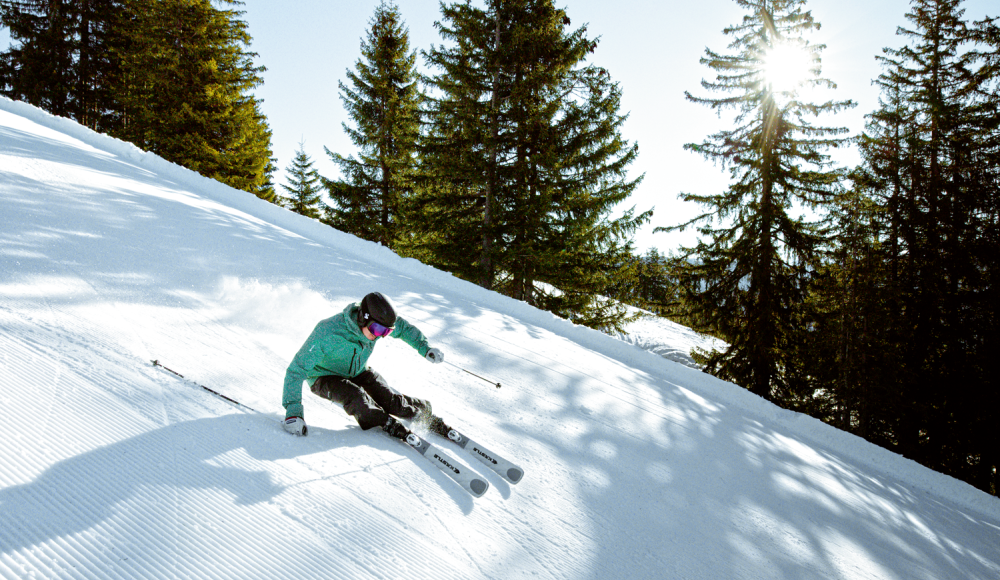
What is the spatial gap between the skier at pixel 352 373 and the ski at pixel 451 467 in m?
0.12

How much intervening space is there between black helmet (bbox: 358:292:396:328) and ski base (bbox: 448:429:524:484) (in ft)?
3.42

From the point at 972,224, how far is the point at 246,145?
23.4m

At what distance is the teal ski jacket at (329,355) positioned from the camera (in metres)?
3.25

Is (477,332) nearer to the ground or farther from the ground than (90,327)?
farther from the ground

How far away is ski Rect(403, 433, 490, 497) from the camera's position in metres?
3.11

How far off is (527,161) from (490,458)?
10074mm

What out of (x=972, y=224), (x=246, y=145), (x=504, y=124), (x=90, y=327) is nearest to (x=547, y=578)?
(x=90, y=327)

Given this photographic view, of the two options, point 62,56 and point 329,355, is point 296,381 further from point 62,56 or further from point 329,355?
point 62,56

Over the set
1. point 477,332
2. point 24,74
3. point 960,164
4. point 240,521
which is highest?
point 960,164

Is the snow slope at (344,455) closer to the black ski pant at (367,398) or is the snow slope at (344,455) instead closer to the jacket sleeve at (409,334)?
the black ski pant at (367,398)

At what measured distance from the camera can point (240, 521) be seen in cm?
234

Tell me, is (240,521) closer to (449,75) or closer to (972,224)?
(449,75)

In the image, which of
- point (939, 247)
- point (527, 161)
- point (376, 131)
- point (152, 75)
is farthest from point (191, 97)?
point (939, 247)

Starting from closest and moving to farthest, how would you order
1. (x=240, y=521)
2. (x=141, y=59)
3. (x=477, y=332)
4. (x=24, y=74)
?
(x=240, y=521) → (x=477, y=332) → (x=141, y=59) → (x=24, y=74)
